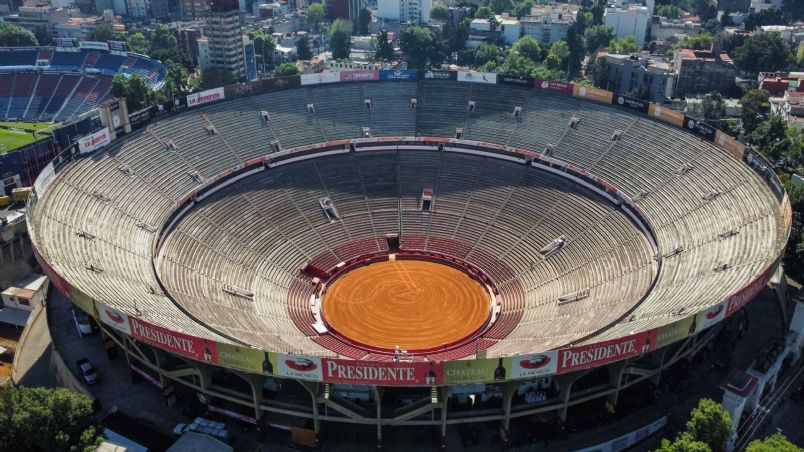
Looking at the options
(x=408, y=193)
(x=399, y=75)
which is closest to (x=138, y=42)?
(x=399, y=75)

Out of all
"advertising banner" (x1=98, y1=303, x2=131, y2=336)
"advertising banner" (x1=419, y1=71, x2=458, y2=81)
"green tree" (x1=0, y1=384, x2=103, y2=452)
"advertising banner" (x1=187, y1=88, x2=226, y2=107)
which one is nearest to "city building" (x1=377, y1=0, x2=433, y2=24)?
"advertising banner" (x1=419, y1=71, x2=458, y2=81)

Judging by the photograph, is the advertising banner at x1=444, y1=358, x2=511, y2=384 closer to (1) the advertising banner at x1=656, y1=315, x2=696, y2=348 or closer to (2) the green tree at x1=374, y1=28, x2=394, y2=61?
(1) the advertising banner at x1=656, y1=315, x2=696, y2=348

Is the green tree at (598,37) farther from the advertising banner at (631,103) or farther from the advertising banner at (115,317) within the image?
the advertising banner at (115,317)

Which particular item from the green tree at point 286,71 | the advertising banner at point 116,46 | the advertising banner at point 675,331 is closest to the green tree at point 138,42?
the advertising banner at point 116,46

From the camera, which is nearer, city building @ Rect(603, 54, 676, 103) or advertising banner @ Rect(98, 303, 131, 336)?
advertising banner @ Rect(98, 303, 131, 336)

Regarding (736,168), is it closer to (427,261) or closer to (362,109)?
(427,261)

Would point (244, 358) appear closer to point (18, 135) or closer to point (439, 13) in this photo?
Answer: point (18, 135)

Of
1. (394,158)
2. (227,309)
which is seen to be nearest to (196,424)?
(227,309)
